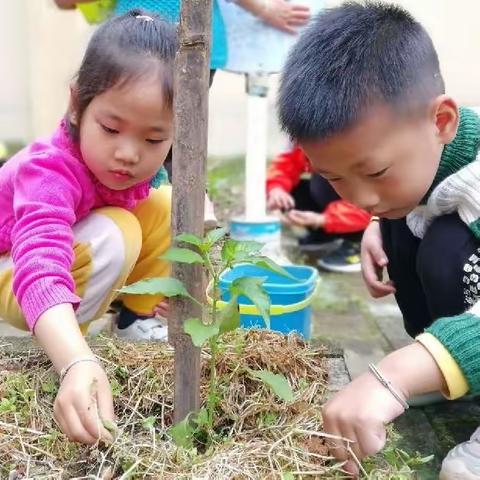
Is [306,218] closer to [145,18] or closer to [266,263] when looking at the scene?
[145,18]

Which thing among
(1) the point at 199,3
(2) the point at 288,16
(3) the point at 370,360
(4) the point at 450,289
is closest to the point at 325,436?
(4) the point at 450,289

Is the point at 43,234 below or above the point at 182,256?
below

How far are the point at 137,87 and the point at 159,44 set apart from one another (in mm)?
116

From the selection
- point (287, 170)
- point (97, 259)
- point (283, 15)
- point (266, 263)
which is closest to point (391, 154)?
point (266, 263)

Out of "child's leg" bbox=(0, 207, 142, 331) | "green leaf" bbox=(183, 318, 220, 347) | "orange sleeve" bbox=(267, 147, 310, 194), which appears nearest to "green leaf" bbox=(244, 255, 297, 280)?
"green leaf" bbox=(183, 318, 220, 347)

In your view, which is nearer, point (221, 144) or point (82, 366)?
point (82, 366)

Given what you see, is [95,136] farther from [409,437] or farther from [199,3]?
[409,437]

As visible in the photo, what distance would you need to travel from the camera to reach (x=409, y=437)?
57.7 inches

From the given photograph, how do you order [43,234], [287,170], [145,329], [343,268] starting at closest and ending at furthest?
[43,234]
[145,329]
[343,268]
[287,170]

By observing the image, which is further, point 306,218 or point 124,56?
point 306,218

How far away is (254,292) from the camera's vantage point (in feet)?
3.49

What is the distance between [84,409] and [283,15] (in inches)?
77.3

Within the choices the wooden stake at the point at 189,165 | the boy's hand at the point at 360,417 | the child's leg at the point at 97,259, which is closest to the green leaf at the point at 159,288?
the wooden stake at the point at 189,165

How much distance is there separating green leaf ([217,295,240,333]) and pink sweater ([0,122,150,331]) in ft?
1.02
